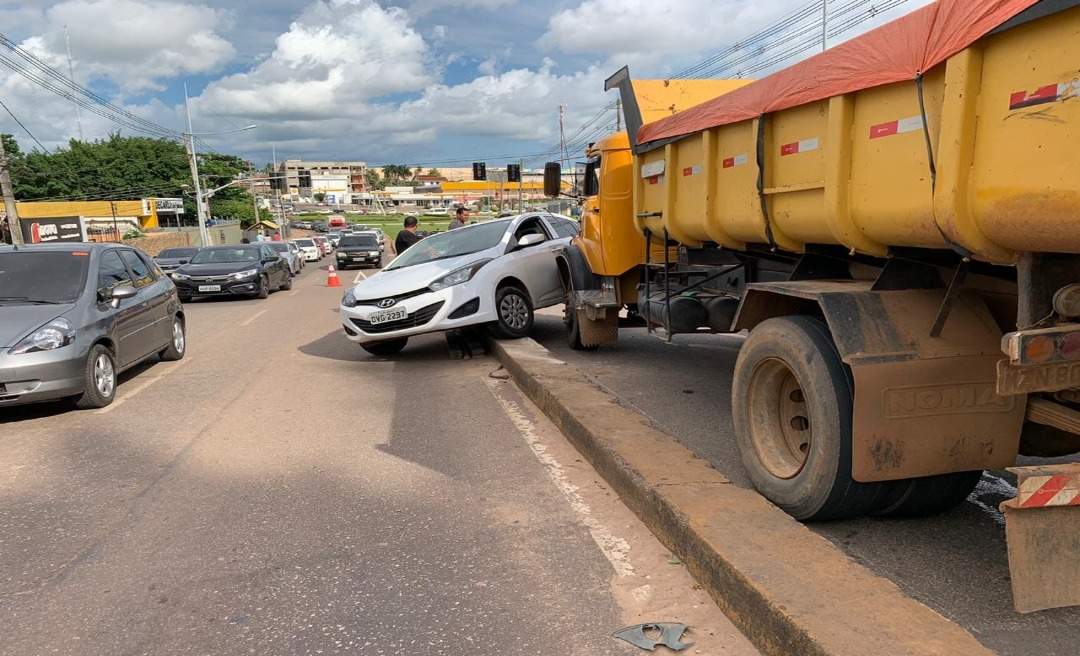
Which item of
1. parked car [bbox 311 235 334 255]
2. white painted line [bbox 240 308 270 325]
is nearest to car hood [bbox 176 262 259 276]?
white painted line [bbox 240 308 270 325]

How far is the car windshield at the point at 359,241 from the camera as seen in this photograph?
118 feet

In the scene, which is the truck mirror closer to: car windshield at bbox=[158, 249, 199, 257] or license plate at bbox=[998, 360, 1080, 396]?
license plate at bbox=[998, 360, 1080, 396]

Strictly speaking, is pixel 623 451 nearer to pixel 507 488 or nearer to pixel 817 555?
pixel 507 488

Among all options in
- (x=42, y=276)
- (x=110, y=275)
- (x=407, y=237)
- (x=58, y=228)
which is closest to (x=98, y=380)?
(x=42, y=276)

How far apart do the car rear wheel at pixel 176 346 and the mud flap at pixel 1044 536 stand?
30.5ft

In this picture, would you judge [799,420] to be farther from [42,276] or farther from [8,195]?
[8,195]

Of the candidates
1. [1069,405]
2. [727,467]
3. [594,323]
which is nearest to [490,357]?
[594,323]

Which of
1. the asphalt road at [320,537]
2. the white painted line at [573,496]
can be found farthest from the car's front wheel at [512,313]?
the white painted line at [573,496]

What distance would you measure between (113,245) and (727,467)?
23.6 ft

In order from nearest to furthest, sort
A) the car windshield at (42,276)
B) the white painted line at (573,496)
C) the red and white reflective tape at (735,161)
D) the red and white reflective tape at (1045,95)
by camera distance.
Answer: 1. the red and white reflective tape at (1045,95)
2. the white painted line at (573,496)
3. the red and white reflective tape at (735,161)
4. the car windshield at (42,276)

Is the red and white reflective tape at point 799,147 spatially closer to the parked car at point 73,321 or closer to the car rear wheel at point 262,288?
the parked car at point 73,321

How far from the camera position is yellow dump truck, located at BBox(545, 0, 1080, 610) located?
101 inches

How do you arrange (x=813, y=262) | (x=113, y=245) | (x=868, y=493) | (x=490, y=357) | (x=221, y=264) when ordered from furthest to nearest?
(x=221, y=264), (x=490, y=357), (x=113, y=245), (x=813, y=262), (x=868, y=493)

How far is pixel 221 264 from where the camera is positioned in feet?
64.7
